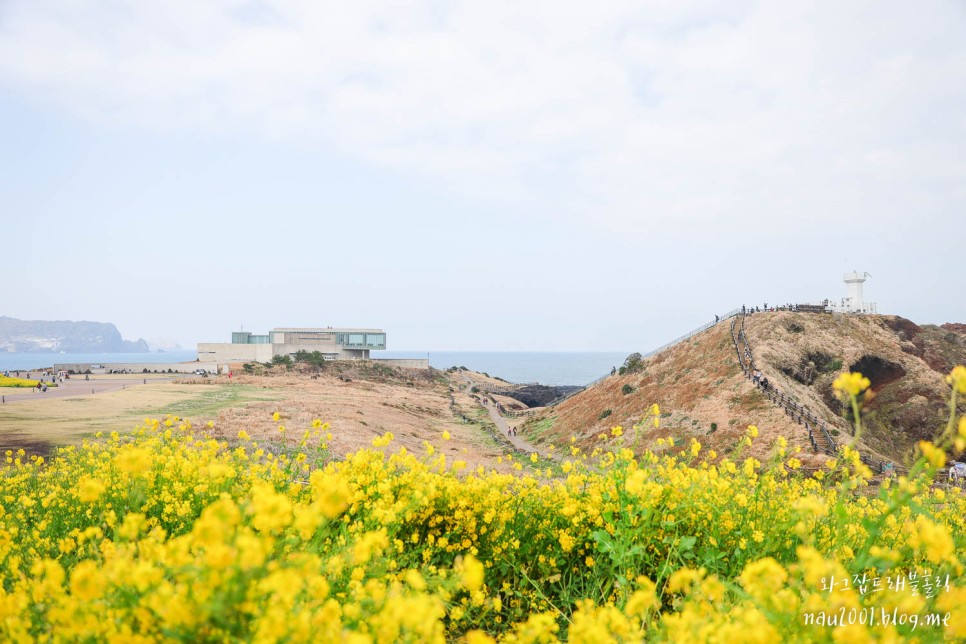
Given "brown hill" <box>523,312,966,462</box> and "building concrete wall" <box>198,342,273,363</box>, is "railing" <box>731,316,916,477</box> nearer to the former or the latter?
"brown hill" <box>523,312,966,462</box>

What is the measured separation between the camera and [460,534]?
6219mm

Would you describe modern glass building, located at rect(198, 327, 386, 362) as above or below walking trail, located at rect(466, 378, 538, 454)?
above

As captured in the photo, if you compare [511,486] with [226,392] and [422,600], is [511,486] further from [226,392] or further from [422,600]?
[226,392]

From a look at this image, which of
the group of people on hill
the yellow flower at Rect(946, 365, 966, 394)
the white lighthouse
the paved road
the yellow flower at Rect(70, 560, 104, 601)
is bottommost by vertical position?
the paved road

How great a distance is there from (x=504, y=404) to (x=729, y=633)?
6557cm

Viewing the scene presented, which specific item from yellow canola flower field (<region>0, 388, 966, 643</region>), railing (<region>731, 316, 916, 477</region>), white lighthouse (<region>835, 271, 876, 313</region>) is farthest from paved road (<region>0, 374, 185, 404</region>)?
white lighthouse (<region>835, 271, 876, 313</region>)

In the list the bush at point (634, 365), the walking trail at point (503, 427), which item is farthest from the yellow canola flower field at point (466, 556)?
the bush at point (634, 365)

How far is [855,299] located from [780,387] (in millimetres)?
25213

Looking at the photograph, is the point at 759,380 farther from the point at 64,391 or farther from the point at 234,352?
the point at 234,352

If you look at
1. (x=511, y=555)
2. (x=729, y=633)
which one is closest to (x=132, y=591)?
(x=729, y=633)

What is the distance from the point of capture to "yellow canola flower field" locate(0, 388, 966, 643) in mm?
2316

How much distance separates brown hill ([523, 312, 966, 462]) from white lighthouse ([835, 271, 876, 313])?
123 inches

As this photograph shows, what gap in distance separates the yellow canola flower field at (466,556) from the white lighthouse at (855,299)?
5332cm

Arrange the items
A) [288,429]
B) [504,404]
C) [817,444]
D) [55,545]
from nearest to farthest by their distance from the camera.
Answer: [55,545] < [288,429] < [817,444] < [504,404]
